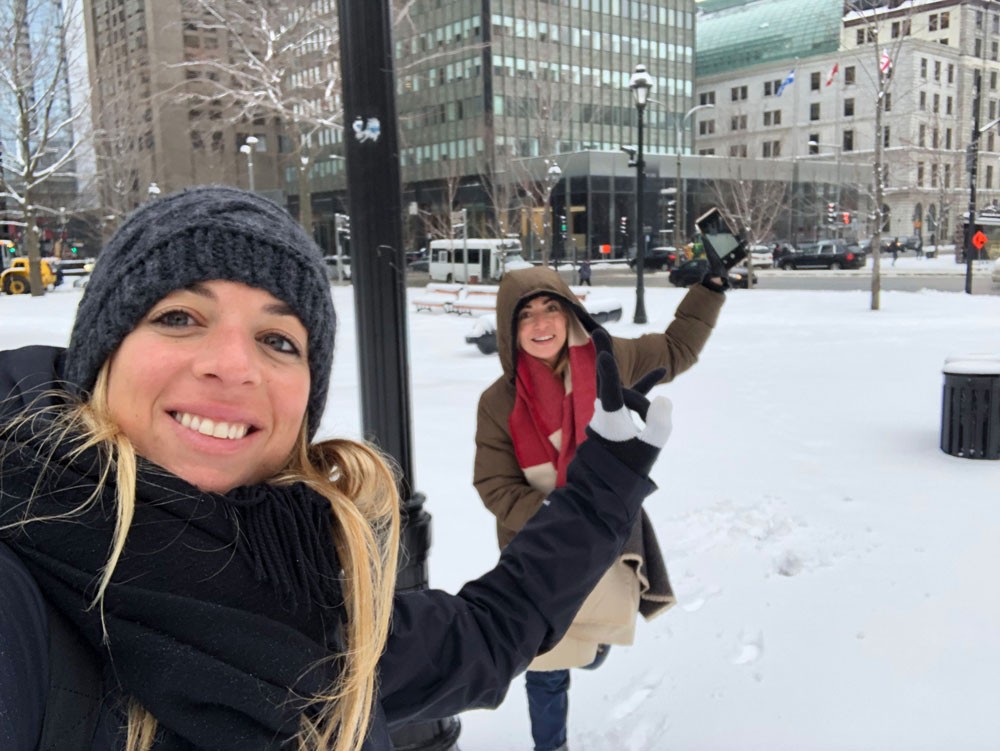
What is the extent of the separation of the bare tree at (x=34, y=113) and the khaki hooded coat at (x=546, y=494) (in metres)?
6.77

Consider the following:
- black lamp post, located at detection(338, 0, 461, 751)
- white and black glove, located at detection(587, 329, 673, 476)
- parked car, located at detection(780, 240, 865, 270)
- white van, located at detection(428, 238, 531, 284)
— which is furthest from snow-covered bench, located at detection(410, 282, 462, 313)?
parked car, located at detection(780, 240, 865, 270)

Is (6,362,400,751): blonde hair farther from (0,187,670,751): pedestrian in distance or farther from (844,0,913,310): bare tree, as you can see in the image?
(844,0,913,310): bare tree

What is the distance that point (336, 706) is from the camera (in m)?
1.18

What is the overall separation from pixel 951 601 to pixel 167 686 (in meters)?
4.16

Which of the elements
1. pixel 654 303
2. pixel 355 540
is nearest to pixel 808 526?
pixel 355 540

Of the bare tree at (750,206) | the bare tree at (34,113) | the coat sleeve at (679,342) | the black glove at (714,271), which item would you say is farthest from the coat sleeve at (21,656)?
the bare tree at (750,206)

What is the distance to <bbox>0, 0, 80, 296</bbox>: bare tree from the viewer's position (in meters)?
10.9

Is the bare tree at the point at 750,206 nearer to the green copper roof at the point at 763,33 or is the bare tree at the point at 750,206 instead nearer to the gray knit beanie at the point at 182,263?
the gray knit beanie at the point at 182,263

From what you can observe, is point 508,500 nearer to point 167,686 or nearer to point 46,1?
point 167,686

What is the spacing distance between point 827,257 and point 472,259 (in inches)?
798

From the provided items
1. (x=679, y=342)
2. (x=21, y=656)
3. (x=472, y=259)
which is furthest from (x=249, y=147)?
(x=21, y=656)

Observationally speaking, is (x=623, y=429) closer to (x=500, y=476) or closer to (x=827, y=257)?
(x=500, y=476)

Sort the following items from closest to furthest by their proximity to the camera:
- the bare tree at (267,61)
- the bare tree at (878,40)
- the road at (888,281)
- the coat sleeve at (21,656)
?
the coat sleeve at (21,656), the bare tree at (267,61), the bare tree at (878,40), the road at (888,281)

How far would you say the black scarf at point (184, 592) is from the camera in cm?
99
